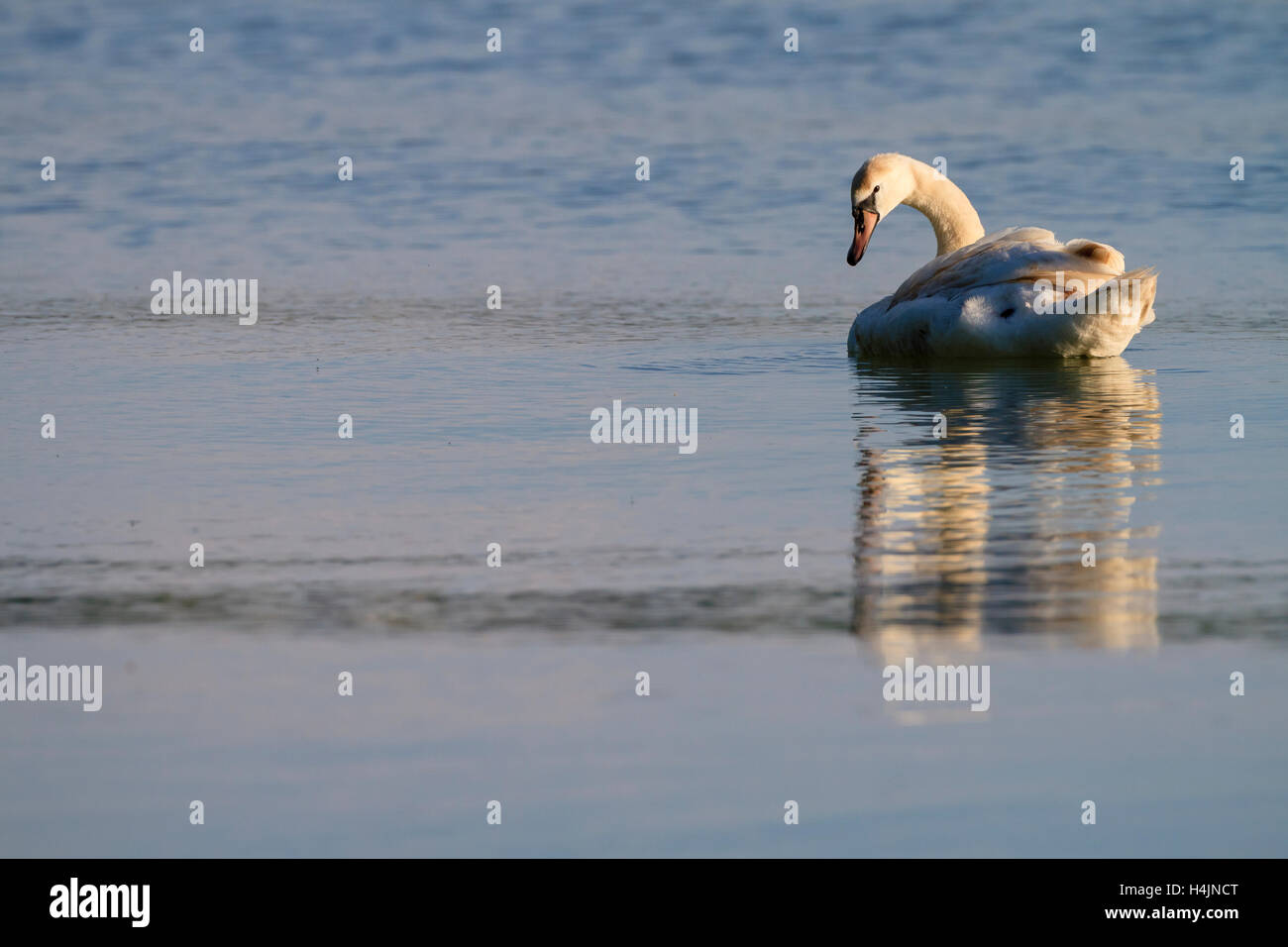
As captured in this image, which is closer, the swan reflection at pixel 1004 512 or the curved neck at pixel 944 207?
the swan reflection at pixel 1004 512

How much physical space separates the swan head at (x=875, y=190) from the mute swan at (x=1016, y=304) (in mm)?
1329

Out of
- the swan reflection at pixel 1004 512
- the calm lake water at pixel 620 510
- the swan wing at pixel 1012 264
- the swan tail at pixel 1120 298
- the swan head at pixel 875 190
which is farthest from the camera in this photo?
the swan head at pixel 875 190

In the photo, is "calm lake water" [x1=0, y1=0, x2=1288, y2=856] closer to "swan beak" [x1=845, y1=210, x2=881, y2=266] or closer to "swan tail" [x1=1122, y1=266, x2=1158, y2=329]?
"swan tail" [x1=1122, y1=266, x2=1158, y2=329]

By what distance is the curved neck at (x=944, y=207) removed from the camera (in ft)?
47.4

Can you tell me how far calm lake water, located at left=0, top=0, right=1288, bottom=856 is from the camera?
5117 mm

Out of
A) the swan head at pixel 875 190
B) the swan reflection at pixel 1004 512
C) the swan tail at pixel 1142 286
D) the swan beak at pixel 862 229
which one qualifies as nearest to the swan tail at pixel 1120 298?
the swan tail at pixel 1142 286

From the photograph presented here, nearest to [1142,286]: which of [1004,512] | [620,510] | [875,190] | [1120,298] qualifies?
[1120,298]

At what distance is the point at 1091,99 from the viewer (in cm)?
2289

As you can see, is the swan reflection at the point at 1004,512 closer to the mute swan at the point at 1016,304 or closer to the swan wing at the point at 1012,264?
the mute swan at the point at 1016,304

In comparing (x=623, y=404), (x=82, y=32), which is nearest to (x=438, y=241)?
(x=623, y=404)

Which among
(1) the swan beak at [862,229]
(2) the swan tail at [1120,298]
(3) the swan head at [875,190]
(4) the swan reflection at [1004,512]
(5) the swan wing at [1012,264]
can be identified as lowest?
(4) the swan reflection at [1004,512]

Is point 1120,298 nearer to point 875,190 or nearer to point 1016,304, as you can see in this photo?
point 1016,304

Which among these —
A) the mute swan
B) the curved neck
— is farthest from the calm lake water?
the curved neck

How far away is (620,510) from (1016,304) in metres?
4.74
